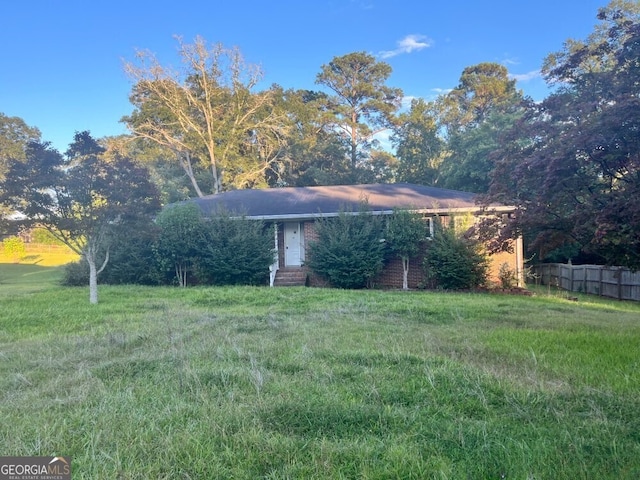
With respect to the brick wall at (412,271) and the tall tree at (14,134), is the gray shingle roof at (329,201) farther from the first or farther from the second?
the tall tree at (14,134)

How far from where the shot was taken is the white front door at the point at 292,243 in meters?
16.2

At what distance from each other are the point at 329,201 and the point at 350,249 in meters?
3.57

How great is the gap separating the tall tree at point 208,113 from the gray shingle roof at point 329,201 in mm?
9990

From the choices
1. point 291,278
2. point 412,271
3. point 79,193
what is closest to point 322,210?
point 291,278

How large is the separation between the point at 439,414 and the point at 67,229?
9.86 meters

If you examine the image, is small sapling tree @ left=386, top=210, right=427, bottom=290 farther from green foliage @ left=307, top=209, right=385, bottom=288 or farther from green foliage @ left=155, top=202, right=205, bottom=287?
green foliage @ left=155, top=202, right=205, bottom=287

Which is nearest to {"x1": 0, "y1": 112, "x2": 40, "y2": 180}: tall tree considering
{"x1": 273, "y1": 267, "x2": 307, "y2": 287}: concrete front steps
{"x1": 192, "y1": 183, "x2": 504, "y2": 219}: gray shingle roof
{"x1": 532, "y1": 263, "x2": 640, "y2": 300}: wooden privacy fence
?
{"x1": 192, "y1": 183, "x2": 504, "y2": 219}: gray shingle roof

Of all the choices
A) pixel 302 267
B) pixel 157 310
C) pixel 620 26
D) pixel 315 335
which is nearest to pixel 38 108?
pixel 302 267

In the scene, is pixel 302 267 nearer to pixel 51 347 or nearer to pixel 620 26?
pixel 51 347

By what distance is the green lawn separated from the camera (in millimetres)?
2393

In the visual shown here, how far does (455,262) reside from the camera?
13.0 m

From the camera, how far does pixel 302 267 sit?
15727 millimetres

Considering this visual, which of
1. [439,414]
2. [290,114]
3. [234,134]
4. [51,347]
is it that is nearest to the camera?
[439,414]

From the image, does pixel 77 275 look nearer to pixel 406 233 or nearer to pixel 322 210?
pixel 322 210
